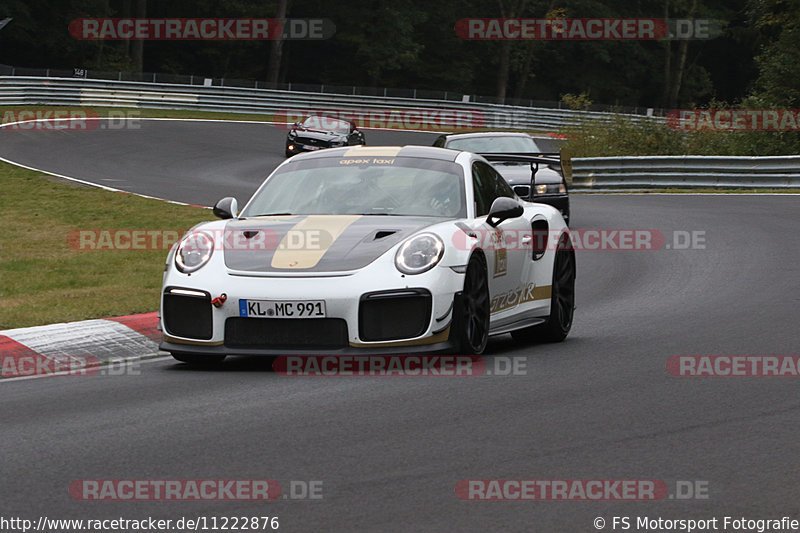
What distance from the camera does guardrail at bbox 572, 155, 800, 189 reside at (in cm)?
2812

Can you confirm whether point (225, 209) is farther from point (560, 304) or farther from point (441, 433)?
point (441, 433)

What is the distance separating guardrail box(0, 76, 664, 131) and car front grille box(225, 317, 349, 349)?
40.3 metres

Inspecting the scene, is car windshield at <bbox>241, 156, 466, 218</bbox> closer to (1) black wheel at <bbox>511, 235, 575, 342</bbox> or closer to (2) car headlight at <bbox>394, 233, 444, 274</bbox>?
(2) car headlight at <bbox>394, 233, 444, 274</bbox>

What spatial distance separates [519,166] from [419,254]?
12622 mm

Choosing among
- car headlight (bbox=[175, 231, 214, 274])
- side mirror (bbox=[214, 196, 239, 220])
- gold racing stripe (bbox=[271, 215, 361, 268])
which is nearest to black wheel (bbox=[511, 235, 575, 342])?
gold racing stripe (bbox=[271, 215, 361, 268])

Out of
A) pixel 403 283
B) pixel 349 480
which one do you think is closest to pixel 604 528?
pixel 349 480

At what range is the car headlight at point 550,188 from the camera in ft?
64.1

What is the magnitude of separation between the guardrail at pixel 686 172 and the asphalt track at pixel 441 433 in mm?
17976

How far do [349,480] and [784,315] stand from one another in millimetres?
6730

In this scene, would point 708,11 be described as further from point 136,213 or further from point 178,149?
point 136,213

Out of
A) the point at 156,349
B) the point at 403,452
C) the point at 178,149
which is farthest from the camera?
the point at 178,149

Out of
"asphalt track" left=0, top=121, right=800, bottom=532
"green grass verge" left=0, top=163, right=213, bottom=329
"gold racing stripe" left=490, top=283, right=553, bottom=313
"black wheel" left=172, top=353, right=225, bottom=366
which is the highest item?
"gold racing stripe" left=490, top=283, right=553, bottom=313

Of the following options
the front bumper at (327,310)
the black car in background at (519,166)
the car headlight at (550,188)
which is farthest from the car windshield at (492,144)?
the front bumper at (327,310)

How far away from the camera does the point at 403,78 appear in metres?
80.9
